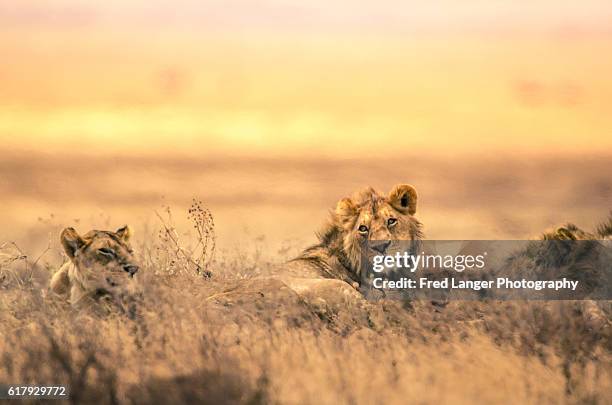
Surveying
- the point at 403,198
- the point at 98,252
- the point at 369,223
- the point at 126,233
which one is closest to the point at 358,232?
the point at 369,223

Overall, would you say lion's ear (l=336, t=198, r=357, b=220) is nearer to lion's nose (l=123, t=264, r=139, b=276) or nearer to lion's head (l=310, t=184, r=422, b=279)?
lion's head (l=310, t=184, r=422, b=279)

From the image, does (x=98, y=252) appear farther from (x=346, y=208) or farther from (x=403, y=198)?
(x=403, y=198)

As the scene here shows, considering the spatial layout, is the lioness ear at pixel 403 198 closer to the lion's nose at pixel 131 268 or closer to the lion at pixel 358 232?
the lion at pixel 358 232

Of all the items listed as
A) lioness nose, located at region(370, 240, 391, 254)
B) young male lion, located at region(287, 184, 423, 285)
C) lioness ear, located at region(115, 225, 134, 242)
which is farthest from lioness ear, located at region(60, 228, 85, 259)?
lioness nose, located at region(370, 240, 391, 254)

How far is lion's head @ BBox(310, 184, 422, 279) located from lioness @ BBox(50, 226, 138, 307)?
2.19 meters

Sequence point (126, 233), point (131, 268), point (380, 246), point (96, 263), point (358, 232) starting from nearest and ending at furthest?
point (131, 268) < point (96, 263) < point (126, 233) < point (380, 246) < point (358, 232)

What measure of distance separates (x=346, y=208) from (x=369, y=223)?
303 millimetres

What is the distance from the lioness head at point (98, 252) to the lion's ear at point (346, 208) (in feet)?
7.69

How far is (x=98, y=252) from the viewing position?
15227 millimetres

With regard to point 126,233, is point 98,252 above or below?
below

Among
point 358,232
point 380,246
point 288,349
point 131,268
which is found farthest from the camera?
point 358,232

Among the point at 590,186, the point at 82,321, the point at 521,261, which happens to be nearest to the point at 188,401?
the point at 82,321

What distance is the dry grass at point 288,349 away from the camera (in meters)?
12.6

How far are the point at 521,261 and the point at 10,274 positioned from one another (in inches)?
212
